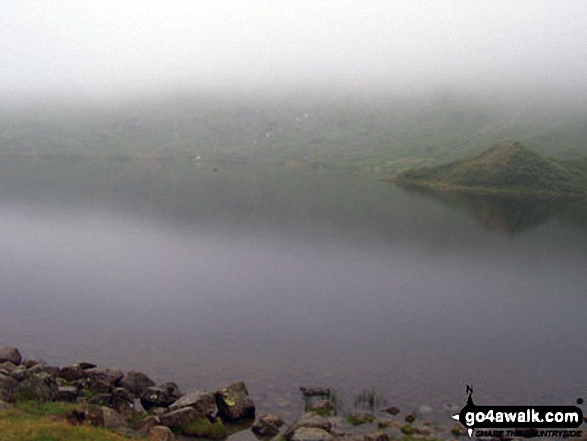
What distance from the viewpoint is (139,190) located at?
634 ft

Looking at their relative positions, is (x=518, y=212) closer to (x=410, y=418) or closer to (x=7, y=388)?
(x=410, y=418)

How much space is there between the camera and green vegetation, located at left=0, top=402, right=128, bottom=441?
25578 millimetres

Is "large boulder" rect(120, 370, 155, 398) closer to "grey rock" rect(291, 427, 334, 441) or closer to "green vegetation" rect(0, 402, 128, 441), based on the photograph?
"green vegetation" rect(0, 402, 128, 441)

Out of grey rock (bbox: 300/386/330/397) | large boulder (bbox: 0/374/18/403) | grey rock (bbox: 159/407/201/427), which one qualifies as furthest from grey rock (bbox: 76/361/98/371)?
grey rock (bbox: 300/386/330/397)

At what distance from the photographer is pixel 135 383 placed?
38688 mm

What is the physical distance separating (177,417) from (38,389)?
30.2 ft

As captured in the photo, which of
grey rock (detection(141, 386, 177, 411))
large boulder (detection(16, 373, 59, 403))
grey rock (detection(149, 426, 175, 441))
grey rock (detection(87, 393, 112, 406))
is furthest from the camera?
grey rock (detection(141, 386, 177, 411))

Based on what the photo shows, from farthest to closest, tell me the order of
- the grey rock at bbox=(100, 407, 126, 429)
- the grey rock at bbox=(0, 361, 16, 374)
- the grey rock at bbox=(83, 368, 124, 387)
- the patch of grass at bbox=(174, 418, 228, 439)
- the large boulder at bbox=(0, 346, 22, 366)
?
the large boulder at bbox=(0, 346, 22, 366), the grey rock at bbox=(83, 368, 124, 387), the grey rock at bbox=(0, 361, 16, 374), the patch of grass at bbox=(174, 418, 228, 439), the grey rock at bbox=(100, 407, 126, 429)

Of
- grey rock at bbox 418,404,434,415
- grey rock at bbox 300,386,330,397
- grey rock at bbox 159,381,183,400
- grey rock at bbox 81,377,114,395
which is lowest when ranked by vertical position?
grey rock at bbox 418,404,434,415

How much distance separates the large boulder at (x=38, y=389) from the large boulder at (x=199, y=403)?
7679 millimetres

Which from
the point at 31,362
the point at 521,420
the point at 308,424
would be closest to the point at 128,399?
the point at 31,362

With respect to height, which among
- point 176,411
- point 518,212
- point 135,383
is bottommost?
point 176,411

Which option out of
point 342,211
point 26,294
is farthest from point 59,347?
point 342,211

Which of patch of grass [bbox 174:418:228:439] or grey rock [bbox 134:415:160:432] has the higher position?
grey rock [bbox 134:415:160:432]
